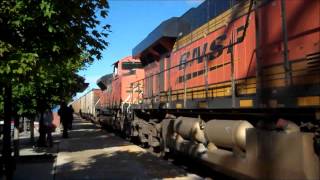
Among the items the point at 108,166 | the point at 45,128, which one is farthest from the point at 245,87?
the point at 45,128

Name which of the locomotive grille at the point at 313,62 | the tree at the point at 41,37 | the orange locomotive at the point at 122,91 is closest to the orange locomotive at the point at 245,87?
the locomotive grille at the point at 313,62

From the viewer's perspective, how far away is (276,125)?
7.11m

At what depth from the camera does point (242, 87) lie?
901 cm

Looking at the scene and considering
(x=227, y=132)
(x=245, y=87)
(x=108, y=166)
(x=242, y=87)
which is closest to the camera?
(x=245, y=87)

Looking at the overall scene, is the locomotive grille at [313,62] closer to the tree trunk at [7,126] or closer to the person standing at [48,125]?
the tree trunk at [7,126]

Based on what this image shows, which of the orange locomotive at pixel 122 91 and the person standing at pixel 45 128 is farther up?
the orange locomotive at pixel 122 91

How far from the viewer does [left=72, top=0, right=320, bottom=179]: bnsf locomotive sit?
6.75m

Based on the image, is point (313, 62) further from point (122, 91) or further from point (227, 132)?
point (122, 91)

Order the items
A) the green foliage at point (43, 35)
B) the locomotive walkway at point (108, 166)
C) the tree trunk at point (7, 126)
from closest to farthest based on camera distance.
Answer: the green foliage at point (43, 35), the tree trunk at point (7, 126), the locomotive walkway at point (108, 166)

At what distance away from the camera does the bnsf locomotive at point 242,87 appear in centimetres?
675

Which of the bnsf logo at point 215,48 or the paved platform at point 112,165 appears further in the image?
the paved platform at point 112,165

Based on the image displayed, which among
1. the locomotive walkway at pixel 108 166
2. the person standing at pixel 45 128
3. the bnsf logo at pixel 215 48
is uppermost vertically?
the bnsf logo at pixel 215 48

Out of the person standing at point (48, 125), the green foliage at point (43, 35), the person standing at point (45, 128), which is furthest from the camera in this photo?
the person standing at point (48, 125)

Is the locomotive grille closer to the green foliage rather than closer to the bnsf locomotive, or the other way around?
the bnsf locomotive
